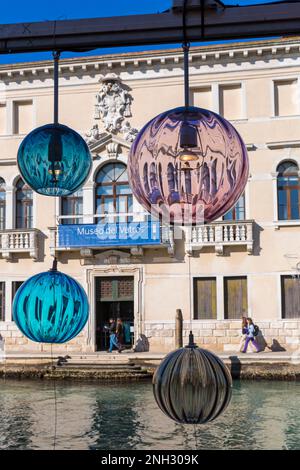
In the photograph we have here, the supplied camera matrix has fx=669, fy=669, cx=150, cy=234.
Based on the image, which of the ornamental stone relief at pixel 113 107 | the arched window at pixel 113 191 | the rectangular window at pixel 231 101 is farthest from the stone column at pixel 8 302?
the rectangular window at pixel 231 101

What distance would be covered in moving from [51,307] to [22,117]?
652 inches

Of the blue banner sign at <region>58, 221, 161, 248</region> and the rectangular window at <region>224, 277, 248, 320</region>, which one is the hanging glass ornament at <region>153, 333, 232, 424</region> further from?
the rectangular window at <region>224, 277, 248, 320</region>

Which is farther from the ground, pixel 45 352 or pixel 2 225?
pixel 2 225

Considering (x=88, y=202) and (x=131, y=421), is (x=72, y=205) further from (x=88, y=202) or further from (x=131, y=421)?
(x=131, y=421)

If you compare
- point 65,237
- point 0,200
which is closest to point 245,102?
point 65,237

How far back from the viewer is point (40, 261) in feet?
59.5

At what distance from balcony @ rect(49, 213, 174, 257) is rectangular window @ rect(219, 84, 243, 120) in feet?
11.4

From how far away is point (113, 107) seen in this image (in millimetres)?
18094

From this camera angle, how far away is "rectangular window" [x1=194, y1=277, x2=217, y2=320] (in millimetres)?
17234

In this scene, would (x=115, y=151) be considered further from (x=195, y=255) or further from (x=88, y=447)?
(x=88, y=447)

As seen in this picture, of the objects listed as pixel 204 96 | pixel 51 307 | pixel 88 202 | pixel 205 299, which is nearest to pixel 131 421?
pixel 51 307

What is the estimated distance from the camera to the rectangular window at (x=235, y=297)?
1703 cm

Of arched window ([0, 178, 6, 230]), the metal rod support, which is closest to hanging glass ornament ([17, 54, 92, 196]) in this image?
the metal rod support

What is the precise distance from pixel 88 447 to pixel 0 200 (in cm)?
1187
